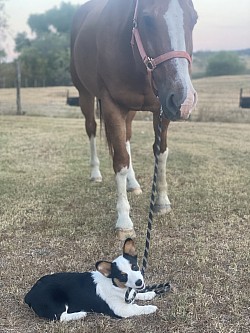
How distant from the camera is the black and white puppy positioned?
227 centimetres

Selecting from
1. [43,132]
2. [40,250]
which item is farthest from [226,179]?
[43,132]

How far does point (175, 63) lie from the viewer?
2.72 m

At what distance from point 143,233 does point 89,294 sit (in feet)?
4.62

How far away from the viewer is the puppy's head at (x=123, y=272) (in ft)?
7.22

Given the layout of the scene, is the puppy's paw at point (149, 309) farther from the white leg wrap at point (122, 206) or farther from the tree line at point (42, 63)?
the tree line at point (42, 63)

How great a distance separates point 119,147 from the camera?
3600 mm

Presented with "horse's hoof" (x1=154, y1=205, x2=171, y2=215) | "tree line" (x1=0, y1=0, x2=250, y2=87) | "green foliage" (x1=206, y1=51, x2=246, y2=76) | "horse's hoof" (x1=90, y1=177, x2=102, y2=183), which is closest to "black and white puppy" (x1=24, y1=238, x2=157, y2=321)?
"horse's hoof" (x1=154, y1=205, x2=171, y2=215)

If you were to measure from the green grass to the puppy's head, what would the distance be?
0.76 feet

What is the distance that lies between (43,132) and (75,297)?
7.88 meters

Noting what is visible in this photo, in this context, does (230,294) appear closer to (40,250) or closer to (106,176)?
(40,250)

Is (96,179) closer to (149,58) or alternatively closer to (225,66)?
(149,58)

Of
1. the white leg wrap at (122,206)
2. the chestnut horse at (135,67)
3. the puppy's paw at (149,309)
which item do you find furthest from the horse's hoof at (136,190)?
the puppy's paw at (149,309)

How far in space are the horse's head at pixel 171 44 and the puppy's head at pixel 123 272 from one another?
97cm

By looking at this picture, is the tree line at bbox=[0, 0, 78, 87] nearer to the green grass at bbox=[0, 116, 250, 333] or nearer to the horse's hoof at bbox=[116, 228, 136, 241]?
the green grass at bbox=[0, 116, 250, 333]
